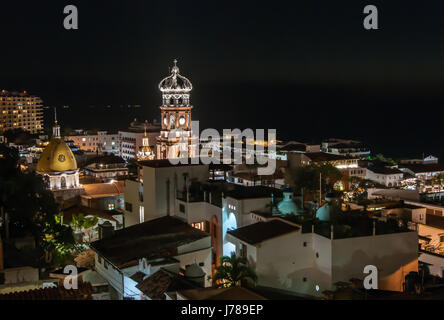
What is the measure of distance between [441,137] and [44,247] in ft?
392

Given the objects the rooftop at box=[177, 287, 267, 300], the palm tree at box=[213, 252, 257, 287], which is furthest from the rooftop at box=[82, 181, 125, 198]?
the rooftop at box=[177, 287, 267, 300]

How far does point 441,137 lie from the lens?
123 meters

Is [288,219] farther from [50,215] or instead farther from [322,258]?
[50,215]

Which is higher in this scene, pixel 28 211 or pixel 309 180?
pixel 28 211

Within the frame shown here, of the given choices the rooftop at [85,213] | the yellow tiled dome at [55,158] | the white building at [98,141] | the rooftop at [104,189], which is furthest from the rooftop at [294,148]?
the rooftop at [85,213]

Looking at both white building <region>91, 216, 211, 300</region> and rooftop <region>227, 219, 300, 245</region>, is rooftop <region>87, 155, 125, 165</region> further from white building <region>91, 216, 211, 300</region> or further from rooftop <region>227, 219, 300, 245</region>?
rooftop <region>227, 219, 300, 245</region>

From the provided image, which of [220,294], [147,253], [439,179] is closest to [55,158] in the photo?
[147,253]

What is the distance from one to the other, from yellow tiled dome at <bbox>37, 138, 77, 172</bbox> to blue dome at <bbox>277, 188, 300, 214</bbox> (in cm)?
2062

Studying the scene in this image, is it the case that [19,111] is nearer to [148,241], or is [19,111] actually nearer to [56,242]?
[56,242]

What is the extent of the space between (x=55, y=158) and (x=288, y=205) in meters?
21.1

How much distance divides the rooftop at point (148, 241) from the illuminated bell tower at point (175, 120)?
24621 mm

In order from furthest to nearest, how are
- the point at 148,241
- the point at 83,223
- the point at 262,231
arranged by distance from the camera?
the point at 83,223
the point at 148,241
the point at 262,231

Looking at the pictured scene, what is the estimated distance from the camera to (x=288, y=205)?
1884 centimetres
